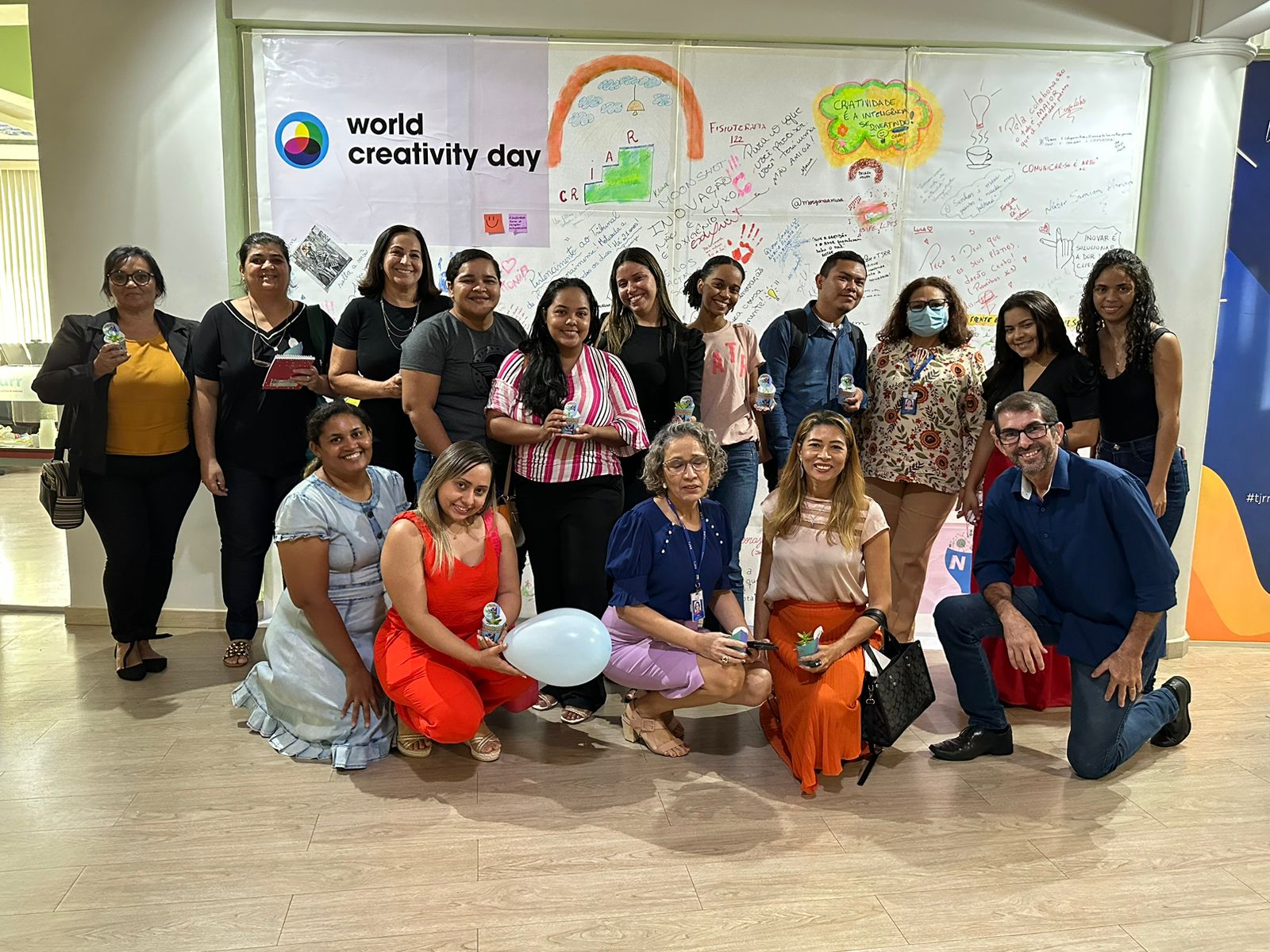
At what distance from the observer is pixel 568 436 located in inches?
125

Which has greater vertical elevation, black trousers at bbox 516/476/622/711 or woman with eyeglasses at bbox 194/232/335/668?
woman with eyeglasses at bbox 194/232/335/668

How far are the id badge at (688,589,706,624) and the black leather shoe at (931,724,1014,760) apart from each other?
93 cm

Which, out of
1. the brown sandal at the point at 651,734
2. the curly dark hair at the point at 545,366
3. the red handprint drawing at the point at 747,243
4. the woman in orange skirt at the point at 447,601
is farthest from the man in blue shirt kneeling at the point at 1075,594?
the red handprint drawing at the point at 747,243

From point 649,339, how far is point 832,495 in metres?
0.89

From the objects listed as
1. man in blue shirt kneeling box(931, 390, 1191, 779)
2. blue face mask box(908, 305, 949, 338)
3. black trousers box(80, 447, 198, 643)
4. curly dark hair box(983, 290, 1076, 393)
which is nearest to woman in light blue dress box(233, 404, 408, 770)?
black trousers box(80, 447, 198, 643)

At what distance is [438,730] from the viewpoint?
9.59 feet

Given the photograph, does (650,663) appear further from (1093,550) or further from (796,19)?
(796,19)

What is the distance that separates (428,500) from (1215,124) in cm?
380

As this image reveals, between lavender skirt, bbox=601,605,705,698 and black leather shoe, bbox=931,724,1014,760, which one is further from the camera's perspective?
black leather shoe, bbox=931,724,1014,760

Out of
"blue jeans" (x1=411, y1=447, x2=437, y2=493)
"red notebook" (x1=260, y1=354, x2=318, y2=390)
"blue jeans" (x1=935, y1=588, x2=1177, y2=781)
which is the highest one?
"red notebook" (x1=260, y1=354, x2=318, y2=390)

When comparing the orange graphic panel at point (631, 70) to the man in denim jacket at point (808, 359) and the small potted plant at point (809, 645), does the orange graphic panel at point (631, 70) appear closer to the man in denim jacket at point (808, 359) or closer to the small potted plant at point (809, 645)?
the man in denim jacket at point (808, 359)

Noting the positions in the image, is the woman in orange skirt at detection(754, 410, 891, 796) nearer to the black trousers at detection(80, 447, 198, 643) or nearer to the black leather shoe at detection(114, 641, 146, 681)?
the black trousers at detection(80, 447, 198, 643)

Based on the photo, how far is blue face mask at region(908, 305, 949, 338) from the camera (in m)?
3.54

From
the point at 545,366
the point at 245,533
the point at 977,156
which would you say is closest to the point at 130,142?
the point at 245,533
